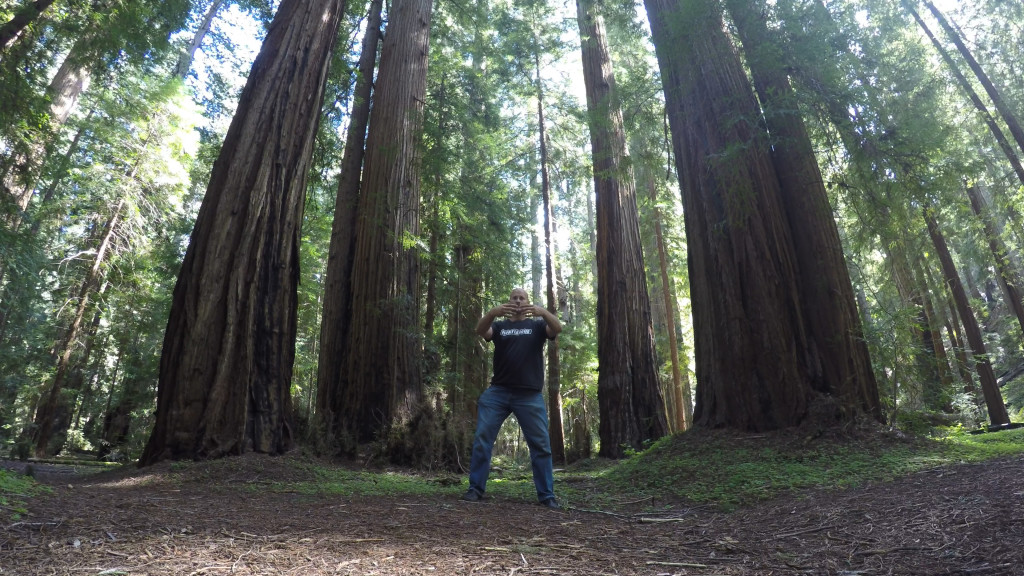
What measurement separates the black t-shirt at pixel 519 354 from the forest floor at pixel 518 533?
39.9 inches

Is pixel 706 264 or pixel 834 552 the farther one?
pixel 706 264

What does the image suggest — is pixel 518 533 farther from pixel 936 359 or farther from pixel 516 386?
pixel 936 359

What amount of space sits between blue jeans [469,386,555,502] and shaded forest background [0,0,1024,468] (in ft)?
7.20

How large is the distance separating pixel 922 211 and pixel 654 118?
331cm

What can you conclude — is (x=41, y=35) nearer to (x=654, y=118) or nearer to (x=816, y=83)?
(x=654, y=118)

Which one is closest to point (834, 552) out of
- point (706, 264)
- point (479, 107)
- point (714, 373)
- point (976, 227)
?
point (714, 373)

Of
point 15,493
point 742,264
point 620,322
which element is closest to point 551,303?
point 620,322

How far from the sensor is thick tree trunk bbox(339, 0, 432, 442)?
7.20 meters

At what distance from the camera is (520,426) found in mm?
4453

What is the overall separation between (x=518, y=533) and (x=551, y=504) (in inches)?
45.1

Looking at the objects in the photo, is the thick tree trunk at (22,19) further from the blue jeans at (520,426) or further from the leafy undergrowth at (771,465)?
the leafy undergrowth at (771,465)

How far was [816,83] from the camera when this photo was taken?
5.57 metres

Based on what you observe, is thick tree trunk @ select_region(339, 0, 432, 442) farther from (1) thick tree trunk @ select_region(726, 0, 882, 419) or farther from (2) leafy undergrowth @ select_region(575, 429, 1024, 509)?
(1) thick tree trunk @ select_region(726, 0, 882, 419)

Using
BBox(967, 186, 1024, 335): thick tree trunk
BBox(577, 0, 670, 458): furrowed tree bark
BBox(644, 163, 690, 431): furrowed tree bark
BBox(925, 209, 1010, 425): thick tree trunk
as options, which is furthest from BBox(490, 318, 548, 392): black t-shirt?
BBox(967, 186, 1024, 335): thick tree trunk
